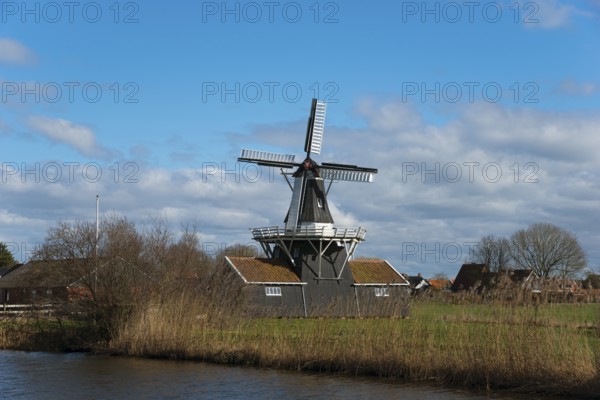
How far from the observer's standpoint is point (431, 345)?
566 inches

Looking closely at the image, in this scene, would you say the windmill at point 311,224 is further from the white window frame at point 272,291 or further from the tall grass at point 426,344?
the tall grass at point 426,344

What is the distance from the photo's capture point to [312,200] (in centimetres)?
3734

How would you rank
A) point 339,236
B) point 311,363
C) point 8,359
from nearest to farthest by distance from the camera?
point 311,363, point 8,359, point 339,236

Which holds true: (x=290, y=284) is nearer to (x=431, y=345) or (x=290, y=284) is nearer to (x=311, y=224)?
(x=311, y=224)

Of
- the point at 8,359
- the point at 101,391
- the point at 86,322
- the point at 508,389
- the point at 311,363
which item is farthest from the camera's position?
the point at 86,322

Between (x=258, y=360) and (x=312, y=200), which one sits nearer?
(x=258, y=360)

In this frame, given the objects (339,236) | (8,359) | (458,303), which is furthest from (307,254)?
(458,303)

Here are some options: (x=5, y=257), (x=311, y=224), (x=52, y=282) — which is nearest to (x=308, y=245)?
(x=311, y=224)

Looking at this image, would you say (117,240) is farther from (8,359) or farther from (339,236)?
(339,236)

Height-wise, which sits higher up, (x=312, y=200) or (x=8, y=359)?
(x=312, y=200)

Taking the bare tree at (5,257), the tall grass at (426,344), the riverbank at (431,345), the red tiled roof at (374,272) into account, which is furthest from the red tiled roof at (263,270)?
the bare tree at (5,257)

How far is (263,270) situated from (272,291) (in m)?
1.17

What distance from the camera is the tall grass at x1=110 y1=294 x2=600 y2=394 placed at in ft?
41.4

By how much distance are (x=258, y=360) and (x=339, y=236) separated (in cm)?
2006
